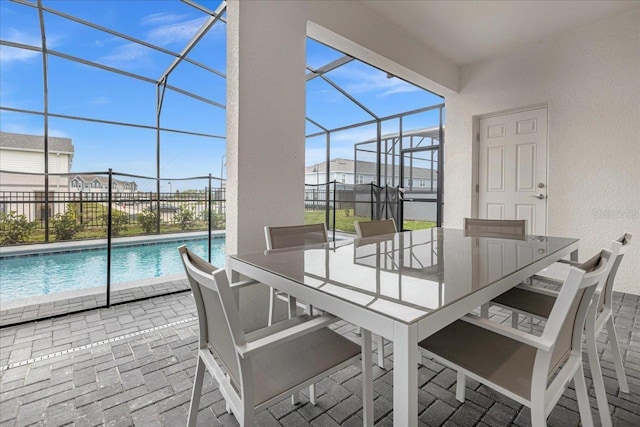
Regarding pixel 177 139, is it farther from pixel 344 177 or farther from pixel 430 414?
pixel 430 414

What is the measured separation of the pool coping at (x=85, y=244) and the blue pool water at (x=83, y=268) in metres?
0.15

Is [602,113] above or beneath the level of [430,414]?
above

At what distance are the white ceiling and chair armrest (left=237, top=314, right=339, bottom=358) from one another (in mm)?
3137

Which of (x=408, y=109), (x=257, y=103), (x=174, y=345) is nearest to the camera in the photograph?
(x=174, y=345)

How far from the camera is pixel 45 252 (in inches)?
199

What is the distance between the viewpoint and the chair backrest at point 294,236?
1.78 metres

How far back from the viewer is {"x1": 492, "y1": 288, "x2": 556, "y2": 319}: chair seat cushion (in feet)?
5.04

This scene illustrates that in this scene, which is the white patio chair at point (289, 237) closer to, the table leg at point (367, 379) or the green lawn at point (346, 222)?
the table leg at point (367, 379)

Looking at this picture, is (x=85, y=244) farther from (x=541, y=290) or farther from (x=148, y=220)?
(x=541, y=290)

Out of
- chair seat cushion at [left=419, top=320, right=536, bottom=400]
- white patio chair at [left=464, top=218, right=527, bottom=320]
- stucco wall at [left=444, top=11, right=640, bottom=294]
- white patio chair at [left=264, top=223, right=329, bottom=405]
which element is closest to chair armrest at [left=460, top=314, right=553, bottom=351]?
chair seat cushion at [left=419, top=320, right=536, bottom=400]

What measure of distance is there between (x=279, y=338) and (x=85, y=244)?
19.5 ft

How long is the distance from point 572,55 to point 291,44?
3213 mm

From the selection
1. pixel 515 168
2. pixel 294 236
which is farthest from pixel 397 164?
pixel 294 236

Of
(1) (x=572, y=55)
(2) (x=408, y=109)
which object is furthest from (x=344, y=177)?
(1) (x=572, y=55)
